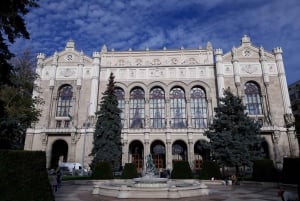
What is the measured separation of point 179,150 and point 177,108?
6.83 m

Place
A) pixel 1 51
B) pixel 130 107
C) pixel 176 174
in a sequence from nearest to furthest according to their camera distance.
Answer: pixel 1 51 < pixel 176 174 < pixel 130 107

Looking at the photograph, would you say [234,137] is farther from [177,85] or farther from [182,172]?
[177,85]

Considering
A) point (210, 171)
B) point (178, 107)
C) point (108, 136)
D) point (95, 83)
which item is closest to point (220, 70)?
point (178, 107)

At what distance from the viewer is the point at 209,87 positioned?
39.2 meters

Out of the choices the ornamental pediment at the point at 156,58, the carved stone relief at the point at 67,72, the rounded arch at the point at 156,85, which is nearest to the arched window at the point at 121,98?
the ornamental pediment at the point at 156,58

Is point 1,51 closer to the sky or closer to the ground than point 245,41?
closer to the ground

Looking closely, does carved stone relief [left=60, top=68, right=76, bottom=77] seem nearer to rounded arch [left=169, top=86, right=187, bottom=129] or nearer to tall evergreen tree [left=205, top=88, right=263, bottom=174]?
rounded arch [left=169, top=86, right=187, bottom=129]

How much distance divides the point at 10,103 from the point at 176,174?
1603 centimetres

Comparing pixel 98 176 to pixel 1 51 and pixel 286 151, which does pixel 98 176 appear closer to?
pixel 1 51

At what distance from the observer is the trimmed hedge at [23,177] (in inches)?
314

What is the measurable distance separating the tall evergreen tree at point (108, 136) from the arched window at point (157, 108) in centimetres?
970

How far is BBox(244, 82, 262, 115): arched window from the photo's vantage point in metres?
38.3

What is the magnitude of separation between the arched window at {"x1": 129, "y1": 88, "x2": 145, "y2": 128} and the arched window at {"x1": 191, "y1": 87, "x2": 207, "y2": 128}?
8299mm

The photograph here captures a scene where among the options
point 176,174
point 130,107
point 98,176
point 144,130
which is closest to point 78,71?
point 130,107
